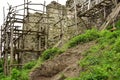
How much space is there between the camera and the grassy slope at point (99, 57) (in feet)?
35.2

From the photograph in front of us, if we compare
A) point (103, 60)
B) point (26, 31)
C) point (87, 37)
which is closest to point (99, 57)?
point (103, 60)

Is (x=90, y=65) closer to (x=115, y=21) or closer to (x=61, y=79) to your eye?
(x=61, y=79)

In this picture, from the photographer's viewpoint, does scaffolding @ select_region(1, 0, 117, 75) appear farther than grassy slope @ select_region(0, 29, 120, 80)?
Yes

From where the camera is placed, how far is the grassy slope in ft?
35.2

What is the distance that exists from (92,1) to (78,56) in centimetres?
1079

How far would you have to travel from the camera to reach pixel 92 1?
82.6 feet

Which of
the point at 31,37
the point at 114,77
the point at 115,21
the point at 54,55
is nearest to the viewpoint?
the point at 114,77

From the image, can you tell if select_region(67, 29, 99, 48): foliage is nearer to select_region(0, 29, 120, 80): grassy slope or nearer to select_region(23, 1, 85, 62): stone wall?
select_region(0, 29, 120, 80): grassy slope

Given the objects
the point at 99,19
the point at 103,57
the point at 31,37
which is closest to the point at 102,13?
the point at 99,19

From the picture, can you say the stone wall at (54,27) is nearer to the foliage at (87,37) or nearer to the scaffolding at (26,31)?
the scaffolding at (26,31)

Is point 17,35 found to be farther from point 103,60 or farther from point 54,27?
point 103,60

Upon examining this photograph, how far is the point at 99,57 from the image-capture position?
13234mm

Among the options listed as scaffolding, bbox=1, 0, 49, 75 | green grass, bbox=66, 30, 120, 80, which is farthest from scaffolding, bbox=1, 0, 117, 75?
green grass, bbox=66, 30, 120, 80

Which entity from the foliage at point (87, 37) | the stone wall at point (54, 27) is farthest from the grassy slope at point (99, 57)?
the stone wall at point (54, 27)
